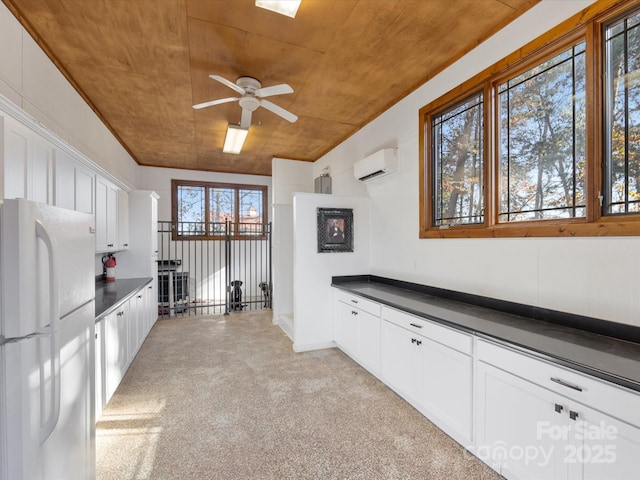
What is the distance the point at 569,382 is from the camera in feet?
4.66

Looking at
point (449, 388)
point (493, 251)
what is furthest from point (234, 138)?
point (449, 388)

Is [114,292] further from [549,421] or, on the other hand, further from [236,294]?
[549,421]

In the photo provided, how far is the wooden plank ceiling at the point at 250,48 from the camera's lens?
215 cm

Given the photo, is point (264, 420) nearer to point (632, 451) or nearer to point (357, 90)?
point (632, 451)

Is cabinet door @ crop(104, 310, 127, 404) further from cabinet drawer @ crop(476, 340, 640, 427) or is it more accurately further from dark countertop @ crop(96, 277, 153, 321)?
cabinet drawer @ crop(476, 340, 640, 427)

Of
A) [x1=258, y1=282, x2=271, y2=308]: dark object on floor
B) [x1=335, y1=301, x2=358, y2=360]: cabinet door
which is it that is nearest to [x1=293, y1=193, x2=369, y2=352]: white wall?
[x1=335, y1=301, x2=358, y2=360]: cabinet door

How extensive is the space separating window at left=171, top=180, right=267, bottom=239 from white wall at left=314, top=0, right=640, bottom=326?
3.58 m

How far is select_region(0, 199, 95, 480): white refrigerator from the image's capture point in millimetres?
1132

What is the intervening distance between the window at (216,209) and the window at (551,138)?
4615 millimetres

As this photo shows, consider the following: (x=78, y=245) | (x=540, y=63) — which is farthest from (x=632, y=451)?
(x=78, y=245)

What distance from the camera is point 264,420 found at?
2387mm

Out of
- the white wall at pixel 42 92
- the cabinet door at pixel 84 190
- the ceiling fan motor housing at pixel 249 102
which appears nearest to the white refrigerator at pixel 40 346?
the white wall at pixel 42 92

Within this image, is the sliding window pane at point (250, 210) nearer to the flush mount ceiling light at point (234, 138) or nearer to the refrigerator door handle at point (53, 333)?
the flush mount ceiling light at point (234, 138)

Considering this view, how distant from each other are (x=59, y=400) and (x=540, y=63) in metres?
3.49
